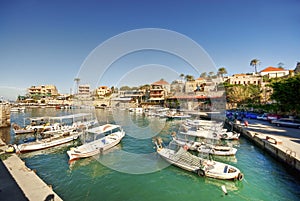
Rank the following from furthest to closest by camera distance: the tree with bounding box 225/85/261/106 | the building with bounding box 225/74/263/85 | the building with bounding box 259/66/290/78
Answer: the building with bounding box 259/66/290/78 < the building with bounding box 225/74/263/85 < the tree with bounding box 225/85/261/106

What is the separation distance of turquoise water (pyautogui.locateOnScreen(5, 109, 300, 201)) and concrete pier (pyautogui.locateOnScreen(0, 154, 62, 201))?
1401 mm

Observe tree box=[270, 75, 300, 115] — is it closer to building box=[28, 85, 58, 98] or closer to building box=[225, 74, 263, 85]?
building box=[225, 74, 263, 85]

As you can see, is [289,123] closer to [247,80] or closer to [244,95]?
[244,95]

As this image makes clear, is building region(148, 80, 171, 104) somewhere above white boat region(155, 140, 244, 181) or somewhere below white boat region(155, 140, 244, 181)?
above

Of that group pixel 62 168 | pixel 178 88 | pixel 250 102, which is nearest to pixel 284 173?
pixel 62 168

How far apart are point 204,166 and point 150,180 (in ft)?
11.7

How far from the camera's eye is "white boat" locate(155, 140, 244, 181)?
9.63m

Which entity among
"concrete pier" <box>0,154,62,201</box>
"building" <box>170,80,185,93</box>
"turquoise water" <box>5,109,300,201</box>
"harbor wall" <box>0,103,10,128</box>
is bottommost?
"turquoise water" <box>5,109,300,201</box>

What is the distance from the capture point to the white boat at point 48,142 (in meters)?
14.9

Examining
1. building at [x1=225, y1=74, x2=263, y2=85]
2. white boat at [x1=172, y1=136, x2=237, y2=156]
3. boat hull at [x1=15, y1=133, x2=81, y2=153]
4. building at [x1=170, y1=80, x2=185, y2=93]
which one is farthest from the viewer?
building at [x1=170, y1=80, x2=185, y2=93]

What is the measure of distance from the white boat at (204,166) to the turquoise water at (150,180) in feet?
1.14

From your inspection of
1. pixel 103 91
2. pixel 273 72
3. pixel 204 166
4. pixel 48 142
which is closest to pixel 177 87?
pixel 273 72

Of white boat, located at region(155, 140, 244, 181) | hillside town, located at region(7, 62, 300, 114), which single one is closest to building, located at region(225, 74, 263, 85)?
hillside town, located at region(7, 62, 300, 114)

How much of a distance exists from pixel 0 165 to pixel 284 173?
18.5 m
